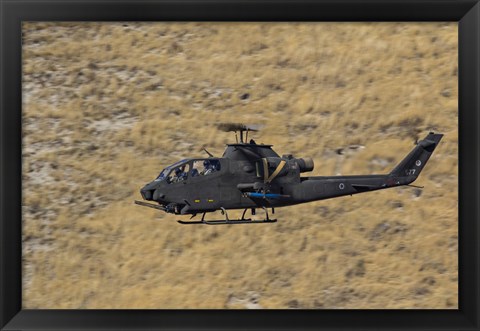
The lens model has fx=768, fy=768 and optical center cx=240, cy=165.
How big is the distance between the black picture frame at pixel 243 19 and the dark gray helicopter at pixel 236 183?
477 cm

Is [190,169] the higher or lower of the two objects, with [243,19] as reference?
lower

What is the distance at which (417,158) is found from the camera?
27969 mm

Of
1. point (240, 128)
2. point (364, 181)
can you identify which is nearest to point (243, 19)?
point (240, 128)

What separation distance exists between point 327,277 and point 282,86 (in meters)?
9.40

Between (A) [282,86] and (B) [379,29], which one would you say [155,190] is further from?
(B) [379,29]

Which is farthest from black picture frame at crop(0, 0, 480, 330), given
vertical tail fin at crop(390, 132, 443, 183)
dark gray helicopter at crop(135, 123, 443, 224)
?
vertical tail fin at crop(390, 132, 443, 183)

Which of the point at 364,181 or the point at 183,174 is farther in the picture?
the point at 364,181

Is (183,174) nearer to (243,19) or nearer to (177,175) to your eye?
(177,175)

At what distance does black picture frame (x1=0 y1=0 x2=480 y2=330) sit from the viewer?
20359 millimetres

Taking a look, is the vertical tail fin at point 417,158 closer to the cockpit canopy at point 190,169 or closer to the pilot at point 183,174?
the cockpit canopy at point 190,169

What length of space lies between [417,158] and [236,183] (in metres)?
7.14

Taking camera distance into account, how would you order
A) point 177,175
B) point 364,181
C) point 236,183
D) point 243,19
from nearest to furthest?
point 243,19 → point 177,175 → point 236,183 → point 364,181

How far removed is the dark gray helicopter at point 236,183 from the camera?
82.0 feet
